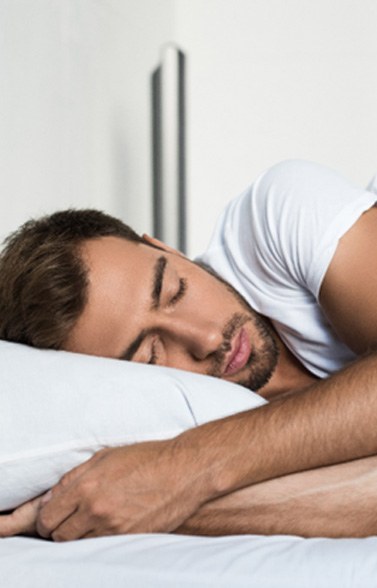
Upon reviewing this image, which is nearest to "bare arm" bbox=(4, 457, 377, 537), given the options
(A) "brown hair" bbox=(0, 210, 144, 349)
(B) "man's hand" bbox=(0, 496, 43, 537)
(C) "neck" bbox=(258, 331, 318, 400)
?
(B) "man's hand" bbox=(0, 496, 43, 537)

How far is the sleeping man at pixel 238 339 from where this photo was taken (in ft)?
2.99

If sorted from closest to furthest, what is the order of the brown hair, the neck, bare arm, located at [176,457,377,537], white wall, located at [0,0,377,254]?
bare arm, located at [176,457,377,537]
the brown hair
the neck
white wall, located at [0,0,377,254]

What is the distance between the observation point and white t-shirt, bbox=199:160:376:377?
130 centimetres

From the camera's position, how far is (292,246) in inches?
52.2

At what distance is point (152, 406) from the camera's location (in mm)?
971

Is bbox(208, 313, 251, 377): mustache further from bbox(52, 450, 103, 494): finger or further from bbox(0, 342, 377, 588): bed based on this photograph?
bbox(52, 450, 103, 494): finger

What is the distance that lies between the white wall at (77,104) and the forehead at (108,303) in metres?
0.62

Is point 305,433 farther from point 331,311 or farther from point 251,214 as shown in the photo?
point 251,214

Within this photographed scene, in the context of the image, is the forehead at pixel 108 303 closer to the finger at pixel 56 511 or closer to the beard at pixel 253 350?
the beard at pixel 253 350

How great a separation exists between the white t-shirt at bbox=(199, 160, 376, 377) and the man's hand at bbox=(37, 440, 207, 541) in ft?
1.57

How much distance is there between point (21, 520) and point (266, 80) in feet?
6.00

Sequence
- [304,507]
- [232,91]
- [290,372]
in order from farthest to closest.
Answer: [232,91], [290,372], [304,507]

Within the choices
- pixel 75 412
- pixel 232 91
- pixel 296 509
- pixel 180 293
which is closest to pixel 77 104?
pixel 232 91

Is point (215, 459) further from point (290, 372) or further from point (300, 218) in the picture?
point (290, 372)
